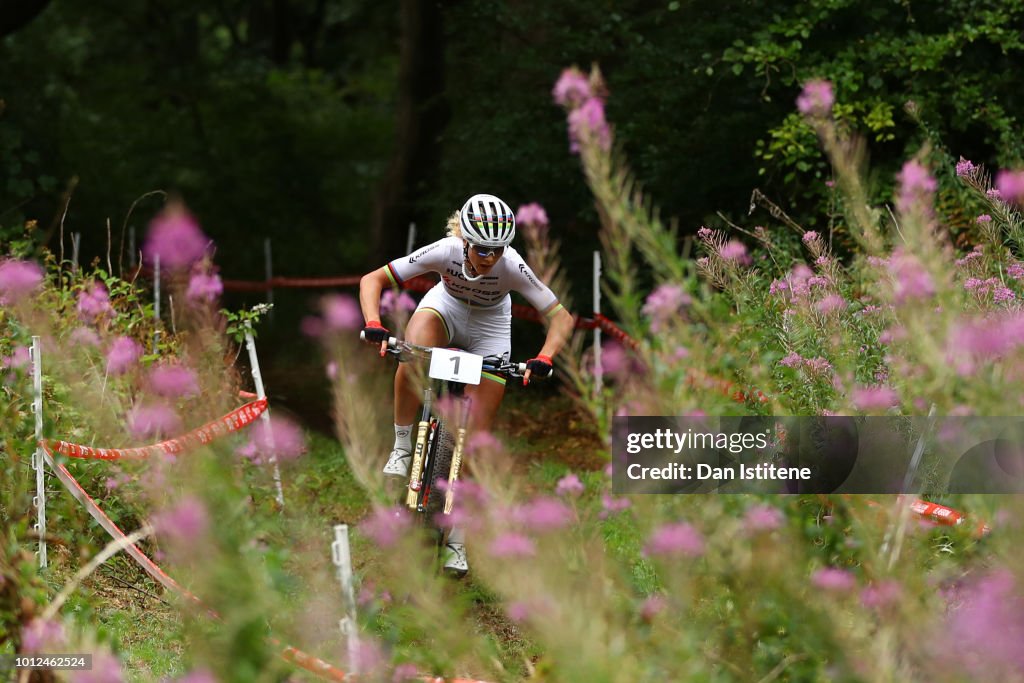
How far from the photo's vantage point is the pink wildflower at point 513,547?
3262 mm

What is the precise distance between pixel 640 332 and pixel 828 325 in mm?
1467

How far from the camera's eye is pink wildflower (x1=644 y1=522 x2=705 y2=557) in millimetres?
3086

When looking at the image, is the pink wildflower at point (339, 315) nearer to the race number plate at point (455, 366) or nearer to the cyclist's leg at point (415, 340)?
the race number plate at point (455, 366)

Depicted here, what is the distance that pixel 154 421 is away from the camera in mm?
5469

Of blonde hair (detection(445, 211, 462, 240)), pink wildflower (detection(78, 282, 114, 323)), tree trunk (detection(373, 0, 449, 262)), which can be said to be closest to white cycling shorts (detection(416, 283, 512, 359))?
blonde hair (detection(445, 211, 462, 240))

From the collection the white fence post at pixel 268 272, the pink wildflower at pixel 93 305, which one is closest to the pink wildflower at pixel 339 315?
the pink wildflower at pixel 93 305

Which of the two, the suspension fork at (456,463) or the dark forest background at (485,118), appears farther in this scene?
the dark forest background at (485,118)

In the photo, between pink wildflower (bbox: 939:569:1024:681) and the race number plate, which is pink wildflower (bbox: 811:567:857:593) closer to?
pink wildflower (bbox: 939:569:1024:681)

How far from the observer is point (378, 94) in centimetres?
2855

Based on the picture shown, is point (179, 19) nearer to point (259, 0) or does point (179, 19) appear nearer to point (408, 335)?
point (259, 0)

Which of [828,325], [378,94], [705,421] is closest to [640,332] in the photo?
[705,421]

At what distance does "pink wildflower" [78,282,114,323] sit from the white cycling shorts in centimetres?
180

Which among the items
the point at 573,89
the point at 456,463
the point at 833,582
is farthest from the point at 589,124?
the point at 456,463

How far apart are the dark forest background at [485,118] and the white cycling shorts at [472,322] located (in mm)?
2124
